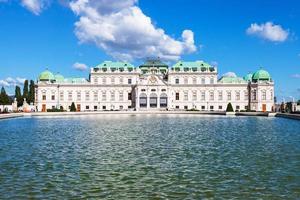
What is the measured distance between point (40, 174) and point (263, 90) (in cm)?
10776

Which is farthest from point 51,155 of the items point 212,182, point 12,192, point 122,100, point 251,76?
point 251,76

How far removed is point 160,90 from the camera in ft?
393

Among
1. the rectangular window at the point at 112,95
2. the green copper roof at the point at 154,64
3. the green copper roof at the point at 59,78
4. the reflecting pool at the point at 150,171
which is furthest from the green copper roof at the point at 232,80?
the reflecting pool at the point at 150,171

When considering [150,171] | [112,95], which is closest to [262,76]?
[112,95]

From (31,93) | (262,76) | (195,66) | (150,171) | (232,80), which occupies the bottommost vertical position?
(150,171)

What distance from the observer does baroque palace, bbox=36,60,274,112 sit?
120 m

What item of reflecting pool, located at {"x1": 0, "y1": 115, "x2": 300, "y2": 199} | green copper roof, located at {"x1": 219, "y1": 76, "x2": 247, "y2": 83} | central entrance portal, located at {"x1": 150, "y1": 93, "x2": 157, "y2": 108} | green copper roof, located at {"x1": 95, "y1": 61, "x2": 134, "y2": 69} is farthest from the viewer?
green copper roof, located at {"x1": 95, "y1": 61, "x2": 134, "y2": 69}

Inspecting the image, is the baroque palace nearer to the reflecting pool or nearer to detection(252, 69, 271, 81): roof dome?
detection(252, 69, 271, 81): roof dome

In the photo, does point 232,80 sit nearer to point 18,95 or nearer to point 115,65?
point 115,65

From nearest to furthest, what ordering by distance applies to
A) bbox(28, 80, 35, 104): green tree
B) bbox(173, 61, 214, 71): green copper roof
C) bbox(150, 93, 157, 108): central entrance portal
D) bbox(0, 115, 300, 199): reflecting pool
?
bbox(0, 115, 300, 199): reflecting pool < bbox(150, 93, 157, 108): central entrance portal < bbox(173, 61, 214, 71): green copper roof < bbox(28, 80, 35, 104): green tree

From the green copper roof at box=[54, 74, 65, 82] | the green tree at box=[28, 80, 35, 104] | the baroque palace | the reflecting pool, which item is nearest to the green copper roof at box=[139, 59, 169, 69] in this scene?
the baroque palace

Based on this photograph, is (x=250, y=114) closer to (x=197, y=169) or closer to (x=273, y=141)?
(x=273, y=141)

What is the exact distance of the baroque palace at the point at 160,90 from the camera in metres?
120

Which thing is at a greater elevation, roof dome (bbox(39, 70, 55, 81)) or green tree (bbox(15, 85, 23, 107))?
roof dome (bbox(39, 70, 55, 81))
